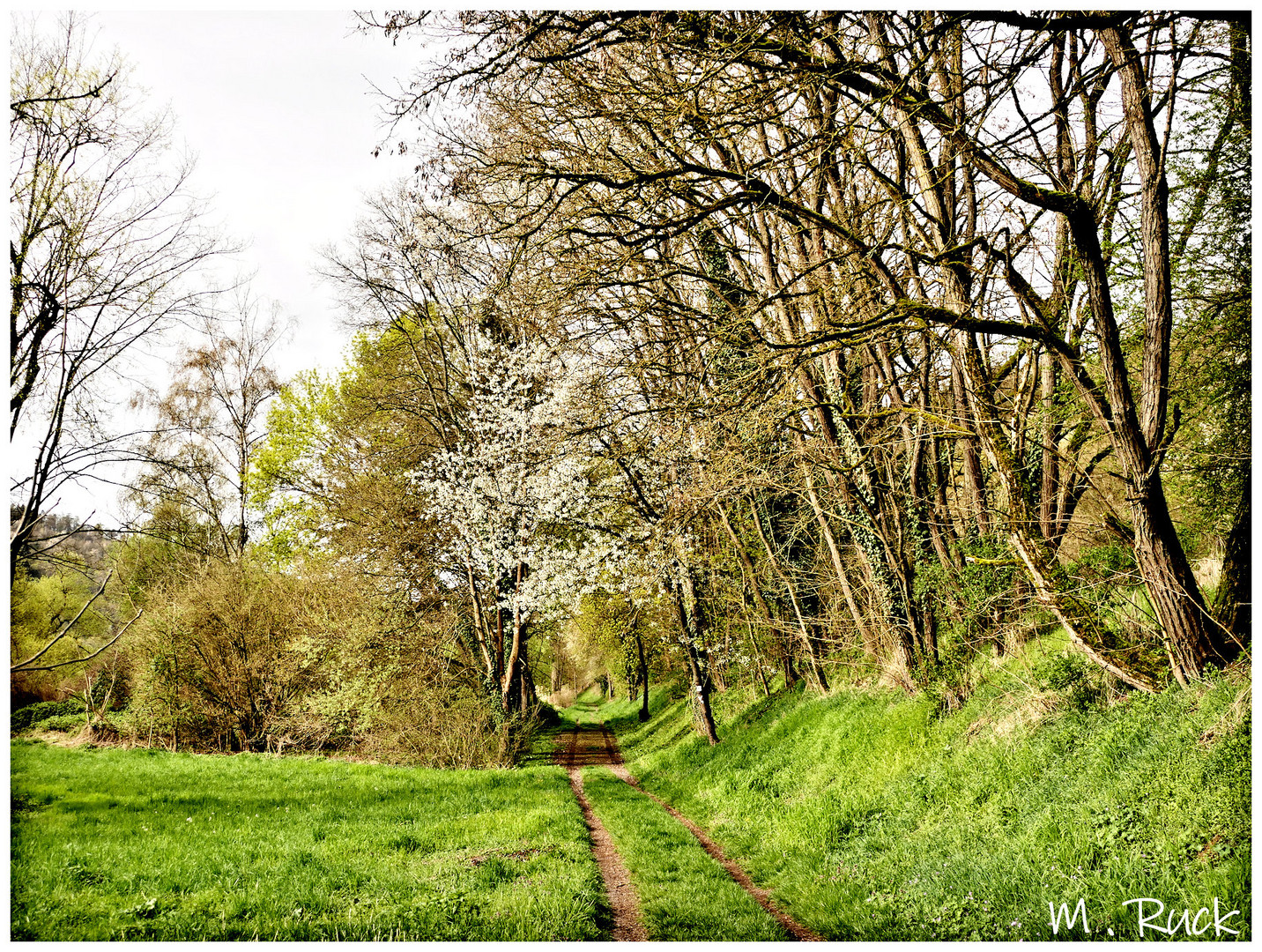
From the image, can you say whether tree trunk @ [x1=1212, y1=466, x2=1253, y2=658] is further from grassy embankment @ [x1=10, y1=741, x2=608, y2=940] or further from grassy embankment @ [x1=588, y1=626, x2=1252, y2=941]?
grassy embankment @ [x1=10, y1=741, x2=608, y2=940]

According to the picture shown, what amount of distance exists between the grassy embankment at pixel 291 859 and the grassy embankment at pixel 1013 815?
2.36 metres

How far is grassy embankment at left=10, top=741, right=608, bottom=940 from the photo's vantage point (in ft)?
15.4

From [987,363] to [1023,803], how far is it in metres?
5.37

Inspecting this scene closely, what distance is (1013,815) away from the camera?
5125 millimetres

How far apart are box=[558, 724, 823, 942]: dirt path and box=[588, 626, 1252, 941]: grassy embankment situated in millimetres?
134

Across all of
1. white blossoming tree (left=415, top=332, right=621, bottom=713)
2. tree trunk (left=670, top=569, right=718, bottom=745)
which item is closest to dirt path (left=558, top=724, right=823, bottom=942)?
tree trunk (left=670, top=569, right=718, bottom=745)

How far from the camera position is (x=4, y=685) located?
15.5 feet

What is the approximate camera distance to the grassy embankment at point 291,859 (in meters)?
4.68

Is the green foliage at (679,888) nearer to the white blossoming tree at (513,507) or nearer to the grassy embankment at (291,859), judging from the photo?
the grassy embankment at (291,859)

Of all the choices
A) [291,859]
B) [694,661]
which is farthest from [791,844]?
[694,661]

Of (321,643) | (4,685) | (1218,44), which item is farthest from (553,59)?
(321,643)

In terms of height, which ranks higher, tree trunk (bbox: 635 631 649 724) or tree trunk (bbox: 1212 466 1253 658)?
tree trunk (bbox: 1212 466 1253 658)

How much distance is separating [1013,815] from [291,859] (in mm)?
6867

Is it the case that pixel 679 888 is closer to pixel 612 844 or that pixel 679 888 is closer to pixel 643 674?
pixel 612 844
